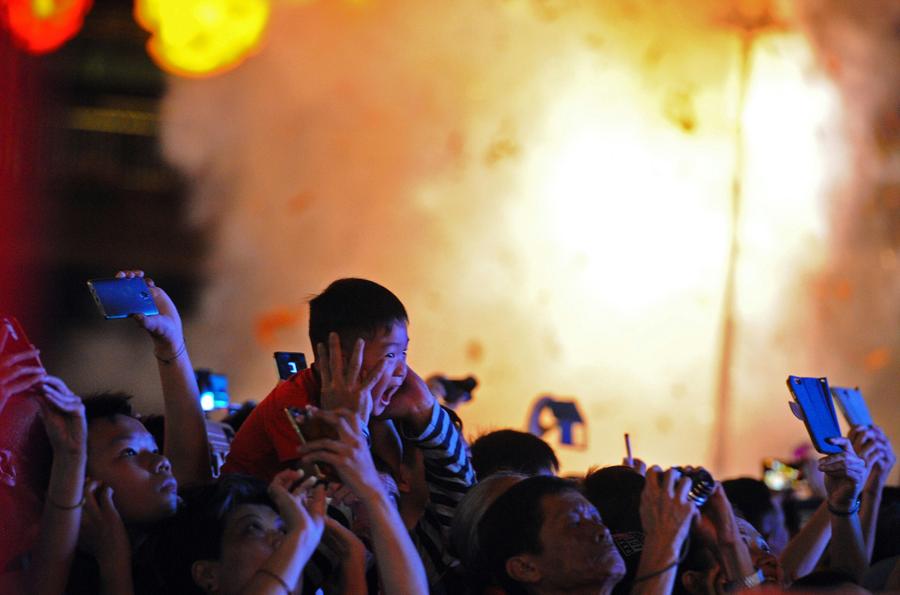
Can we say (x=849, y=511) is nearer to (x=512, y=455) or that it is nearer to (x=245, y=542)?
(x=512, y=455)

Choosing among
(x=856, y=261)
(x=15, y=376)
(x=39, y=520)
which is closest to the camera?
(x=15, y=376)

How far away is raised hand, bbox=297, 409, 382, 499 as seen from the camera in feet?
5.32

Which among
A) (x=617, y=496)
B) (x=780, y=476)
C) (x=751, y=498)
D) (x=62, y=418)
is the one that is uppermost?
(x=62, y=418)

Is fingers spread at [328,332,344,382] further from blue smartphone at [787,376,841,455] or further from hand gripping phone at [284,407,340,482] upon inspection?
blue smartphone at [787,376,841,455]

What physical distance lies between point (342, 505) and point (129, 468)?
361 millimetres

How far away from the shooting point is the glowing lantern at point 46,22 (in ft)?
25.4

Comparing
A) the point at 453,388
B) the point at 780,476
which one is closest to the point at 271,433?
the point at 453,388

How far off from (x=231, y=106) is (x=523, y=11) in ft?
6.23

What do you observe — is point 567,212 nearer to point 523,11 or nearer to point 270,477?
point 523,11

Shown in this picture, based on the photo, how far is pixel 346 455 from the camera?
1.63 m

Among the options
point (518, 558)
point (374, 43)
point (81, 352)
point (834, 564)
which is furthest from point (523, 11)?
point (518, 558)

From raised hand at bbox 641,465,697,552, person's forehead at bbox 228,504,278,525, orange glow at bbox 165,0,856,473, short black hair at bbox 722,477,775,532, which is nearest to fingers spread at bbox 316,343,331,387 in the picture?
person's forehead at bbox 228,504,278,525

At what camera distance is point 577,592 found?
183 cm

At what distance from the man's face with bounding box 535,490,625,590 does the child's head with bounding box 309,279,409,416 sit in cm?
34
